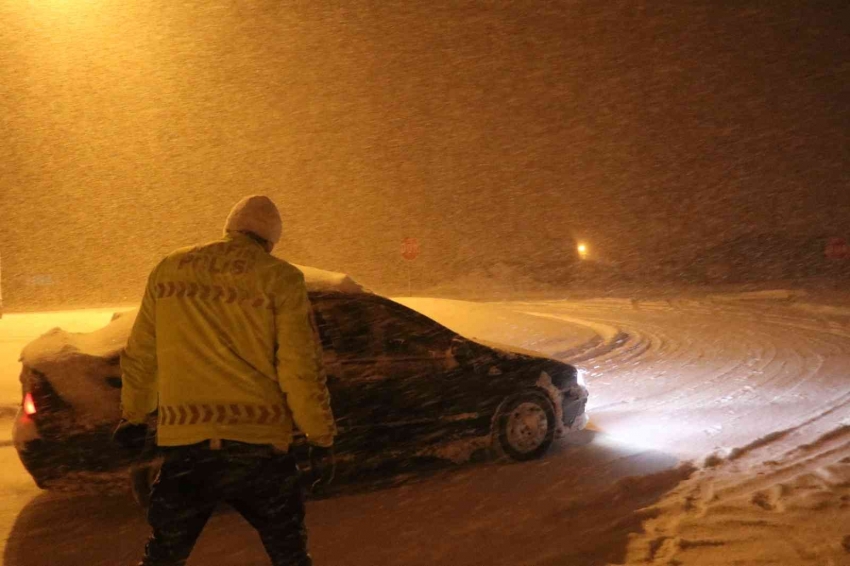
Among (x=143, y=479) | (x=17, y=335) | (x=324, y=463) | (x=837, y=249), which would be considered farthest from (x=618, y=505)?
(x=837, y=249)

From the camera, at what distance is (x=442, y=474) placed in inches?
226

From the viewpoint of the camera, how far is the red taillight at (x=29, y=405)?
4.68 meters

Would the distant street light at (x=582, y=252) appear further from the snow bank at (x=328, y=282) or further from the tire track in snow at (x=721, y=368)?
the snow bank at (x=328, y=282)

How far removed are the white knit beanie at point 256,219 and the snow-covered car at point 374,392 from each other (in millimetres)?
2194

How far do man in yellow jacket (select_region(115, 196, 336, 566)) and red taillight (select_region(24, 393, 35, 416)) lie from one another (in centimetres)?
222

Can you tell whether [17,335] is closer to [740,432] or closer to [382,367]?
[382,367]

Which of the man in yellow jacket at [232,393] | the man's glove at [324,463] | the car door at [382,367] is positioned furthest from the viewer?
the car door at [382,367]

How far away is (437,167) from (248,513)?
46.8m

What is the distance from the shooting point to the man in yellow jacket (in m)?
2.73

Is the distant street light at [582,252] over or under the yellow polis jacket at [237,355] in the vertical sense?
over

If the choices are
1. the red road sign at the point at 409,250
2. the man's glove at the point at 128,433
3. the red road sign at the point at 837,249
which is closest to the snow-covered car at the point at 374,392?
the man's glove at the point at 128,433

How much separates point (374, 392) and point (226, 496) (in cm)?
255

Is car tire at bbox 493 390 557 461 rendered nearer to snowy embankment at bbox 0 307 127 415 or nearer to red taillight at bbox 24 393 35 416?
red taillight at bbox 24 393 35 416

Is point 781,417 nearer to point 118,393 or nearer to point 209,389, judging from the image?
point 118,393
